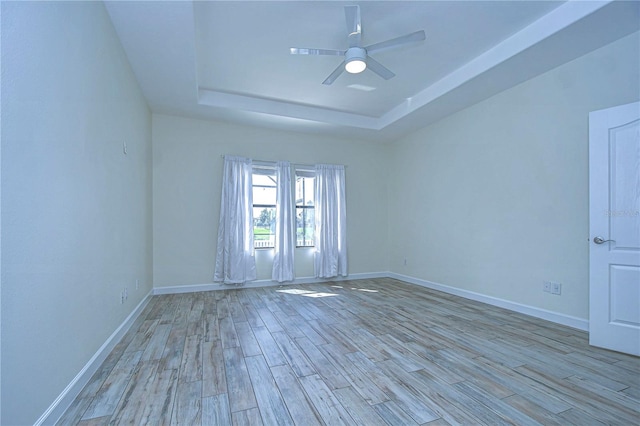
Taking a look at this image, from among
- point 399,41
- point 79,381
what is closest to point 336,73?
point 399,41

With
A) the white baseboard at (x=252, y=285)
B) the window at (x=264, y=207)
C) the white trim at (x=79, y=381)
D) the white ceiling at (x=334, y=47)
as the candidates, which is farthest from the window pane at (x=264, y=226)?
the white trim at (x=79, y=381)

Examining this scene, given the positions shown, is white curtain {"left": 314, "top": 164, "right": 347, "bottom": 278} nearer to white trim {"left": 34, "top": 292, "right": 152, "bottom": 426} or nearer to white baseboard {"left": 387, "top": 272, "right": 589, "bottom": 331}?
white baseboard {"left": 387, "top": 272, "right": 589, "bottom": 331}

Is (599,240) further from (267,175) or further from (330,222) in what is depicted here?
(267,175)

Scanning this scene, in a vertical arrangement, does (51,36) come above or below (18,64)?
above

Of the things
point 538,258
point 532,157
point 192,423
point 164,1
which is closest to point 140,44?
point 164,1

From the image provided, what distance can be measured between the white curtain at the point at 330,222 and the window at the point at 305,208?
6.4 inches

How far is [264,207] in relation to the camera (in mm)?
5125

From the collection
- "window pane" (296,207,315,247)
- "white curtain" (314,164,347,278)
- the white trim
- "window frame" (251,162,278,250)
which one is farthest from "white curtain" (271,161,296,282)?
the white trim

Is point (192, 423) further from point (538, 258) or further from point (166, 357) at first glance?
point (538, 258)

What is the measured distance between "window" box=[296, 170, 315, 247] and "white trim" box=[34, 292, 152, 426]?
10.1 feet

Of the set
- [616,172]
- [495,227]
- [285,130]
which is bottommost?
[495,227]

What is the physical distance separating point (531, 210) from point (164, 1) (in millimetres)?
4267

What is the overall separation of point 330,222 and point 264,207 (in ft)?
4.21

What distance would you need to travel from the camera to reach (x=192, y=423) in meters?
1.54
